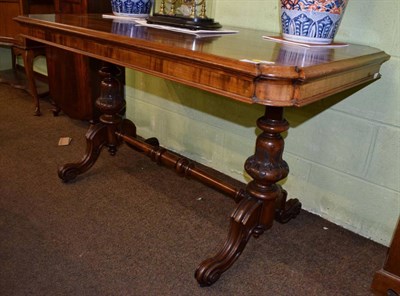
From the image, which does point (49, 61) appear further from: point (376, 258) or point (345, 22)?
point (376, 258)

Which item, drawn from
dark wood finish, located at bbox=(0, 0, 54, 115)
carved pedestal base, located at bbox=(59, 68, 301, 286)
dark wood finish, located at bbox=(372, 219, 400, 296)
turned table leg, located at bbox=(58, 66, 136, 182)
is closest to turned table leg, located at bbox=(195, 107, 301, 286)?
carved pedestal base, located at bbox=(59, 68, 301, 286)

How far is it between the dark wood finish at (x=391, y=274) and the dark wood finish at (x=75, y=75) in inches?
72.4

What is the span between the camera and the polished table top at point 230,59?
833 mm

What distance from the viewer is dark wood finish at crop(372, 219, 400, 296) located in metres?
1.19

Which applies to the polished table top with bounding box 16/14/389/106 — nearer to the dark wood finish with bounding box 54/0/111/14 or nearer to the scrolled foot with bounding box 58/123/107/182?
the scrolled foot with bounding box 58/123/107/182

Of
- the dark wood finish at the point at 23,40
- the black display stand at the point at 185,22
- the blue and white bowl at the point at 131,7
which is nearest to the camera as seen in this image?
the black display stand at the point at 185,22

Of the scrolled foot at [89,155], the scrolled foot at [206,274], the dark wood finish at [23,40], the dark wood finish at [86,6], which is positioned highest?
the dark wood finish at [86,6]

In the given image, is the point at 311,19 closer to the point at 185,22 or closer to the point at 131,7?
the point at 185,22

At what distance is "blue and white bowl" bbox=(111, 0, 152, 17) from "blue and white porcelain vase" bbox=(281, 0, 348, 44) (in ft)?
2.36

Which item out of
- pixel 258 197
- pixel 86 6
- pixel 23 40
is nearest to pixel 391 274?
pixel 258 197

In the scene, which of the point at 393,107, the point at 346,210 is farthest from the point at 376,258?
the point at 393,107

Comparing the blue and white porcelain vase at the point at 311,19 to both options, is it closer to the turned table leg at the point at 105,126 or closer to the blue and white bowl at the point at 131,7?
the blue and white bowl at the point at 131,7

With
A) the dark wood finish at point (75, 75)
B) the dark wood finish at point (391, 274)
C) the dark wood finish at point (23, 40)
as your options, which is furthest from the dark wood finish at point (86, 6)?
the dark wood finish at point (391, 274)

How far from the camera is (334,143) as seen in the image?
157 cm
